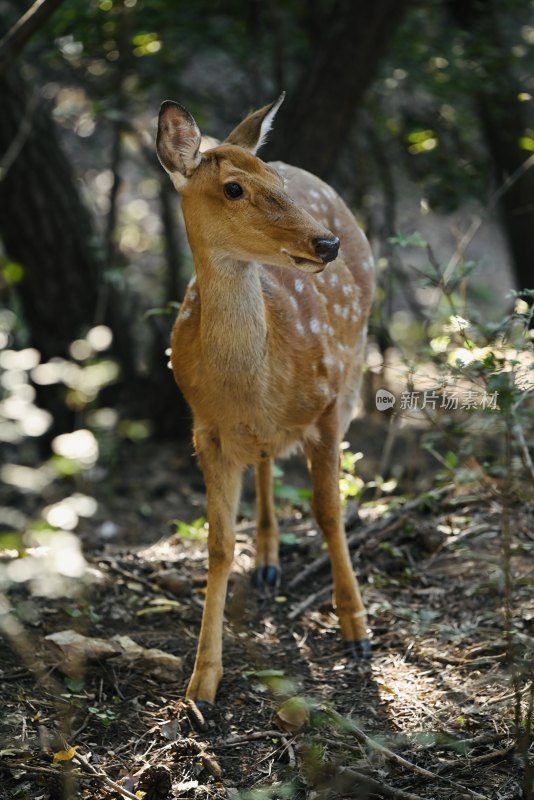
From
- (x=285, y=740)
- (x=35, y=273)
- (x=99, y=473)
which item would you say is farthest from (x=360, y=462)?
(x=285, y=740)

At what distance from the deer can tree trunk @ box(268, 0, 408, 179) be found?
3015 millimetres

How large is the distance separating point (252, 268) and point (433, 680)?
5.56ft

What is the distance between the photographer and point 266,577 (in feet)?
16.2

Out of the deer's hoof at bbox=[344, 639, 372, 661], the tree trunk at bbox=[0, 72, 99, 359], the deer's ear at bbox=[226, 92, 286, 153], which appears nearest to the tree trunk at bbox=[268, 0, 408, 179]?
the tree trunk at bbox=[0, 72, 99, 359]

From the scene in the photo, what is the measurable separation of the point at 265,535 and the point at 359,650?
0.99 m

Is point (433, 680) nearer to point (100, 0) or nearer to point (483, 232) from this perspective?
point (100, 0)

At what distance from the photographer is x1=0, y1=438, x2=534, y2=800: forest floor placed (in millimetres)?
3137

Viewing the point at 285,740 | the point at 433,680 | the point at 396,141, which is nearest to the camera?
the point at 285,740

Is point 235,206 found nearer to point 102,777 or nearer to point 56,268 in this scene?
point 102,777

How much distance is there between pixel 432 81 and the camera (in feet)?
26.7

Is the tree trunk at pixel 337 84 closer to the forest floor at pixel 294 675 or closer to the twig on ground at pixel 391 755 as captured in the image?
the forest floor at pixel 294 675

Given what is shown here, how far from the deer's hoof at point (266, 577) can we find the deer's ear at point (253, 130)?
2001 mm

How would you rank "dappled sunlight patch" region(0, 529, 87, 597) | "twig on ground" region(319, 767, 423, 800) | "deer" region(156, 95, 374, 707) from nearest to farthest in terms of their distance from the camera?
1. "dappled sunlight patch" region(0, 529, 87, 597)
2. "twig on ground" region(319, 767, 423, 800)
3. "deer" region(156, 95, 374, 707)

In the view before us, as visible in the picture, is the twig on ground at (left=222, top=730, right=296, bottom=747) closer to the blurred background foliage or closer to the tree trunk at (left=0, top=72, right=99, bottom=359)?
the blurred background foliage
